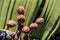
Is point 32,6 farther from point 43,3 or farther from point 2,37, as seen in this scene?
point 2,37

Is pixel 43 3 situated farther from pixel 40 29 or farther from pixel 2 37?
pixel 2 37

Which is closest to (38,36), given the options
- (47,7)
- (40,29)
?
(40,29)

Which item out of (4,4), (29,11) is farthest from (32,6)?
(4,4)

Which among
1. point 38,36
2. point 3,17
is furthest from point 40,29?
point 3,17

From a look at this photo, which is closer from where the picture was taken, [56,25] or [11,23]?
[11,23]

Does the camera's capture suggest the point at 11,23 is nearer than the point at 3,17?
Yes

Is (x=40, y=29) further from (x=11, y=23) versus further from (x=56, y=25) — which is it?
(x=11, y=23)

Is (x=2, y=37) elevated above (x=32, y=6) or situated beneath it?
situated beneath

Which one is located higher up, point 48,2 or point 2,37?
point 48,2
